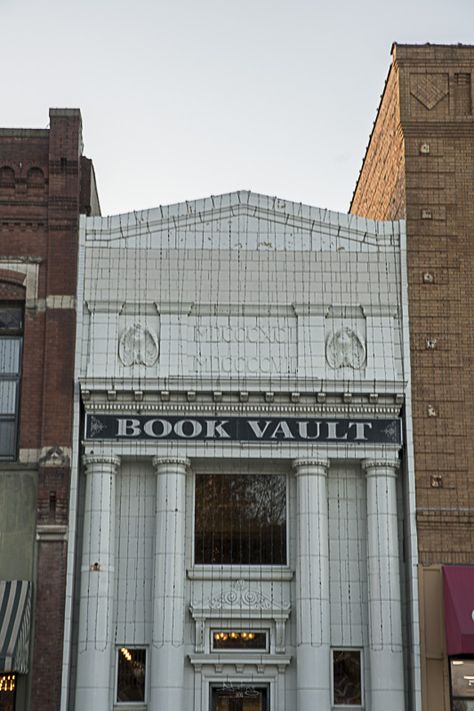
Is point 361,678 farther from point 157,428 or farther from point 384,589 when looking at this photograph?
point 157,428

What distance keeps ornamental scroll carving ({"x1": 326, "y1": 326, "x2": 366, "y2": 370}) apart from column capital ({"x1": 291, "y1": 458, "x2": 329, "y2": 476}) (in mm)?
2356

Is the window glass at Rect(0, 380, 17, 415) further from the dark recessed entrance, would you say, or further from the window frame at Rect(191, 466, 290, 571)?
the dark recessed entrance

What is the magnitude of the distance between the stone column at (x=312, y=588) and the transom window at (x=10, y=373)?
6.79 meters

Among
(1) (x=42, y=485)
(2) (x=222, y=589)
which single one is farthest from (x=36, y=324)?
(2) (x=222, y=589)

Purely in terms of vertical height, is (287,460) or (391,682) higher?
(287,460)

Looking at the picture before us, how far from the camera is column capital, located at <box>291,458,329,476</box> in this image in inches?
1078

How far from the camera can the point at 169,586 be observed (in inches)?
1043

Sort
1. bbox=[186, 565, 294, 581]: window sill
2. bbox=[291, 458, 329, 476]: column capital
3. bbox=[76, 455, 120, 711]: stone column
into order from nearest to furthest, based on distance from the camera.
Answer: bbox=[76, 455, 120, 711]: stone column, bbox=[186, 565, 294, 581]: window sill, bbox=[291, 458, 329, 476]: column capital

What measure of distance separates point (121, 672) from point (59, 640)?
1.67 m

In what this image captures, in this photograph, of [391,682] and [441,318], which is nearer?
[391,682]

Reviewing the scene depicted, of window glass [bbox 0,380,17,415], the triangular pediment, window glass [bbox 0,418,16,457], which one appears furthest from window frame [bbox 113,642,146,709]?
the triangular pediment

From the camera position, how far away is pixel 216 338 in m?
28.3

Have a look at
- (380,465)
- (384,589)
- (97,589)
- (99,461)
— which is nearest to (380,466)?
(380,465)

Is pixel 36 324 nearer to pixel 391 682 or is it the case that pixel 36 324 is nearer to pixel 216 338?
pixel 216 338
